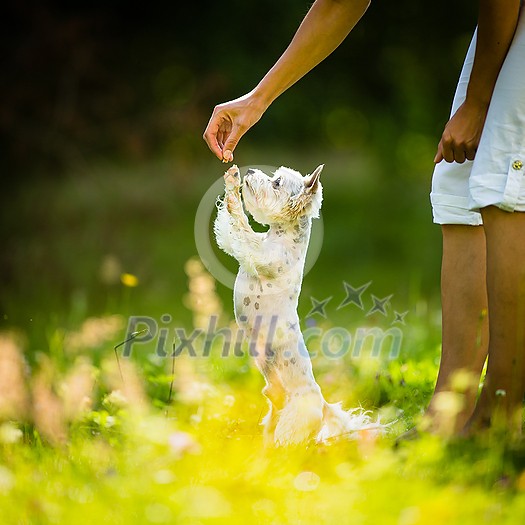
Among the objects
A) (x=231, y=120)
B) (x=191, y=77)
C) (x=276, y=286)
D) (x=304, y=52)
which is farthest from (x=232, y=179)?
(x=191, y=77)

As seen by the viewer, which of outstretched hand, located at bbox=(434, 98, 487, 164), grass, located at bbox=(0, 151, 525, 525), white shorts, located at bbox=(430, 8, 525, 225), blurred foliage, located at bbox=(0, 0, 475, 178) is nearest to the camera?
grass, located at bbox=(0, 151, 525, 525)

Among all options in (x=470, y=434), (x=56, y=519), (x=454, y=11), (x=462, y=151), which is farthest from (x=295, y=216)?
(x=454, y=11)

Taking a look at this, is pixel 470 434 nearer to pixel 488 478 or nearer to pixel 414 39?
pixel 488 478

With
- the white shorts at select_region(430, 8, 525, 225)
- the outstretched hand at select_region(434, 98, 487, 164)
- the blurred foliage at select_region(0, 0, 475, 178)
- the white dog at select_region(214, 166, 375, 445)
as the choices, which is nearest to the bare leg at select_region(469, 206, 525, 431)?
the white shorts at select_region(430, 8, 525, 225)

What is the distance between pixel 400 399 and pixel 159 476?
5.50ft

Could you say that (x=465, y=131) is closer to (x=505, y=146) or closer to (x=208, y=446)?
(x=505, y=146)

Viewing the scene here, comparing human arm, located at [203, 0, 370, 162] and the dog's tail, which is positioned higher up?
human arm, located at [203, 0, 370, 162]

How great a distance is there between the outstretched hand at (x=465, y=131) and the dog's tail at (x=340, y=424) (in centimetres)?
91

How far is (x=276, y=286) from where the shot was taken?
3000 millimetres

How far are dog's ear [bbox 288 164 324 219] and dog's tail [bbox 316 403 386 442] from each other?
2.10ft

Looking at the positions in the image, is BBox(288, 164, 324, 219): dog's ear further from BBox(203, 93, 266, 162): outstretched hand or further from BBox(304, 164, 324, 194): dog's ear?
BBox(203, 93, 266, 162): outstretched hand

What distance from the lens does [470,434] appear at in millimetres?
2740

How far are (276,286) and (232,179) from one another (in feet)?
1.22

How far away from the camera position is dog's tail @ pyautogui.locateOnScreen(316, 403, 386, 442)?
2.99 meters
